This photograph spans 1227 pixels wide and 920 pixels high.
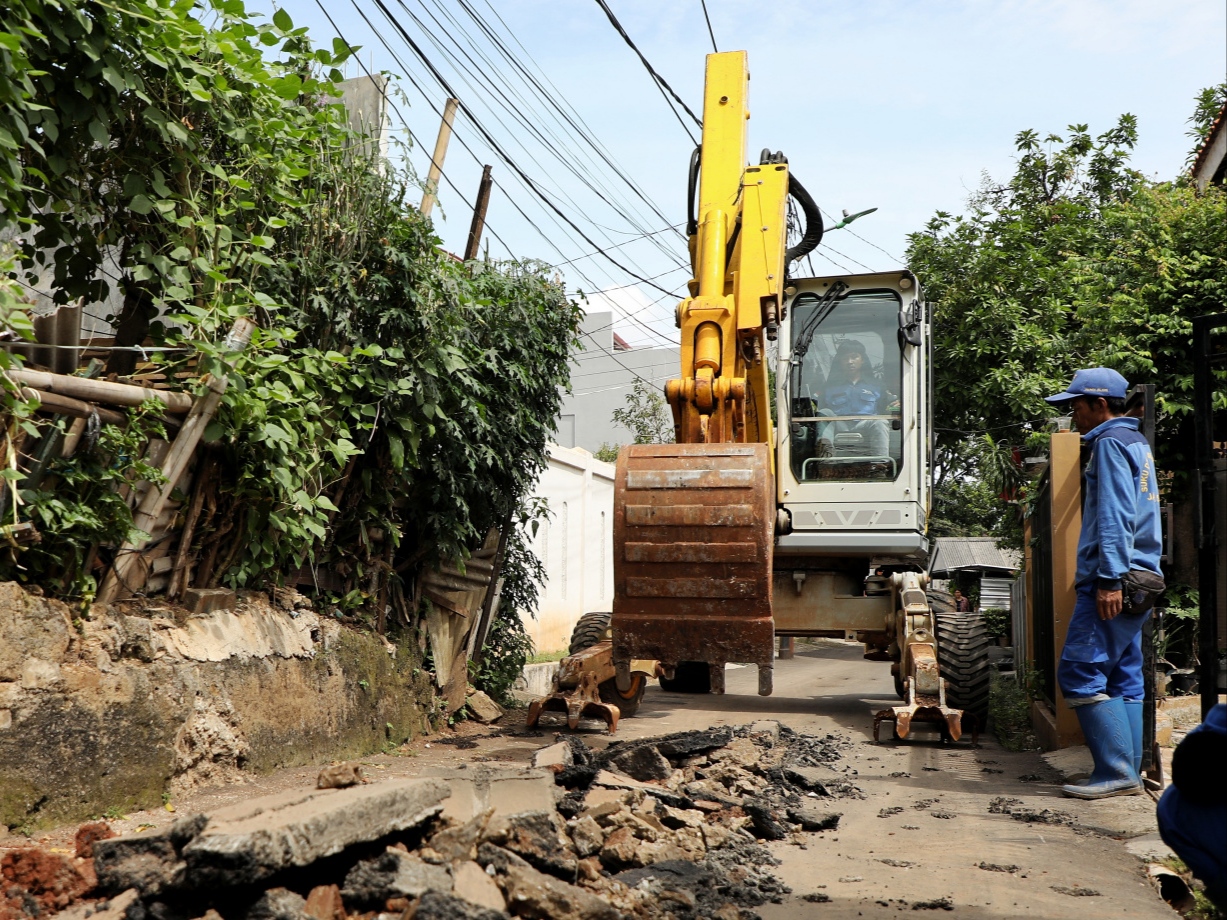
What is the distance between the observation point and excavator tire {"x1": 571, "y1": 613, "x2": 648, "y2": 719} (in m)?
9.53

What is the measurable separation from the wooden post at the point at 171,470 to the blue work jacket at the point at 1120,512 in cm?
473

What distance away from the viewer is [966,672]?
8961mm

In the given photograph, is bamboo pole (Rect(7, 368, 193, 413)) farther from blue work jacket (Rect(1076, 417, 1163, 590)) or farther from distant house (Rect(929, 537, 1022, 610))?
distant house (Rect(929, 537, 1022, 610))

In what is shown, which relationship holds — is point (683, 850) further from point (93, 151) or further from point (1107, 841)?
point (93, 151)

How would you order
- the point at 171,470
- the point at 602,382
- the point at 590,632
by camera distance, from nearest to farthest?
the point at 171,470, the point at 590,632, the point at 602,382

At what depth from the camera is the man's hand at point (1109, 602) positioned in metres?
5.91

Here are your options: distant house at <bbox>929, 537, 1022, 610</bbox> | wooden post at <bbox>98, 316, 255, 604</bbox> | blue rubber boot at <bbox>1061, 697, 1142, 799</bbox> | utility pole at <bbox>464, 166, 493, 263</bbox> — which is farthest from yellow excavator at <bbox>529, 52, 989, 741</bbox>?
distant house at <bbox>929, 537, 1022, 610</bbox>

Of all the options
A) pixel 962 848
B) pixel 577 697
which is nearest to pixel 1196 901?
pixel 962 848

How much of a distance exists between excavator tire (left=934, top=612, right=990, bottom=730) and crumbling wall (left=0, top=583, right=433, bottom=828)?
4613 mm

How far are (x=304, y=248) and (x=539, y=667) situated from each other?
7427mm

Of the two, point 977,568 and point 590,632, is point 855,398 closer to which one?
point 590,632

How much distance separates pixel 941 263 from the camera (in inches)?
750

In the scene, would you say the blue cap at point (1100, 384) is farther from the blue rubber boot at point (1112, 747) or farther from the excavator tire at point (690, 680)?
the excavator tire at point (690, 680)

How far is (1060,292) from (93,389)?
44.9 ft
